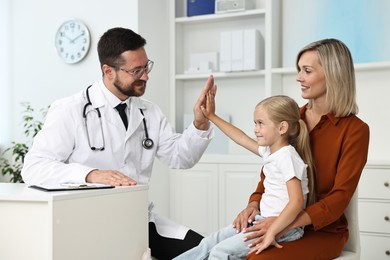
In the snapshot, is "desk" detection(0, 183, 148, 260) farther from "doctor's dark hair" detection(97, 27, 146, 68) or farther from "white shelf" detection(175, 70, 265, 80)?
"white shelf" detection(175, 70, 265, 80)

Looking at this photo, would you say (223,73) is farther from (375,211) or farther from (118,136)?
(118,136)

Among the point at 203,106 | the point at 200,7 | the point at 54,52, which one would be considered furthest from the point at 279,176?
the point at 54,52

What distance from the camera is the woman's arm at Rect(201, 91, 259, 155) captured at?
220cm

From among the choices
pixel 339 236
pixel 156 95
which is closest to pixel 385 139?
pixel 156 95

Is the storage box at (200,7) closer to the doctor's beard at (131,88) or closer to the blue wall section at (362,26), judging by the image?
the blue wall section at (362,26)

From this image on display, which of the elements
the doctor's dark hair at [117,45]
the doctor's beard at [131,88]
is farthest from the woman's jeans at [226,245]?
the doctor's dark hair at [117,45]

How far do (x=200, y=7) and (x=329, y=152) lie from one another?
8.73 feet

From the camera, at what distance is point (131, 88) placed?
251 centimetres

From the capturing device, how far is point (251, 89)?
14.6 ft

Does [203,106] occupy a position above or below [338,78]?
below

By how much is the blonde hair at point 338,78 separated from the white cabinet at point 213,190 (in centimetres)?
204

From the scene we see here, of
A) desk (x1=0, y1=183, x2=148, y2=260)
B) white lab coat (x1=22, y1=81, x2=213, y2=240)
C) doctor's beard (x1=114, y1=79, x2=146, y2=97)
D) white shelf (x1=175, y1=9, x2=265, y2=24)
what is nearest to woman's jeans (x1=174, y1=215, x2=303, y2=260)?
desk (x1=0, y1=183, x2=148, y2=260)

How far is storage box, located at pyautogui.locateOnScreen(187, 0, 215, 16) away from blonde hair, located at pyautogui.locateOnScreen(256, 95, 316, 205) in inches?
101

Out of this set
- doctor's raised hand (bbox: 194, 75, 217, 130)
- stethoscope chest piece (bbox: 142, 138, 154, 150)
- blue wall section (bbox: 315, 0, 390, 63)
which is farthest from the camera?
blue wall section (bbox: 315, 0, 390, 63)
